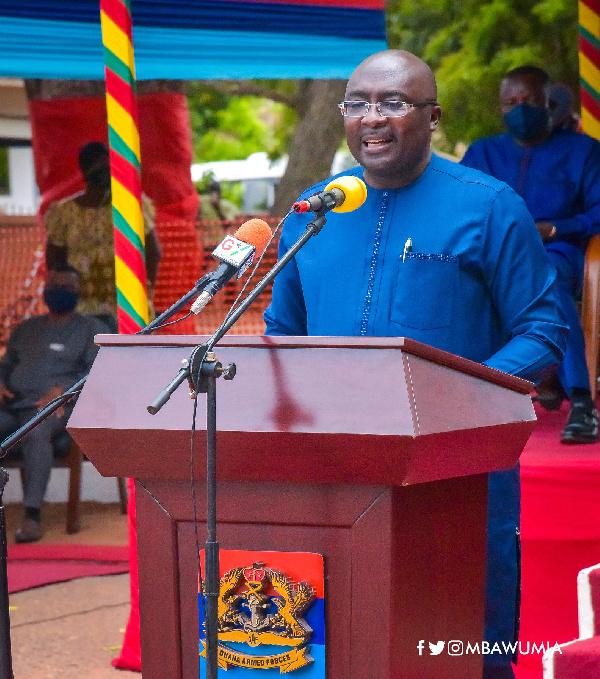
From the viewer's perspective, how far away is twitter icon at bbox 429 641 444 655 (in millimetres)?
2055

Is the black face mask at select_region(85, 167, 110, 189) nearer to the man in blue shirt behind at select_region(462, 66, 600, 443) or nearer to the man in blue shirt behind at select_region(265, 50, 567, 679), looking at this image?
the man in blue shirt behind at select_region(462, 66, 600, 443)

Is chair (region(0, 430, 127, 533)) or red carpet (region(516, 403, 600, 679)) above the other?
red carpet (region(516, 403, 600, 679))

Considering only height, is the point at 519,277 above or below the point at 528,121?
below

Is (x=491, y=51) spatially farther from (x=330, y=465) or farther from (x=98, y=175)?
(x=330, y=465)

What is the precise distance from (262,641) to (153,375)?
550mm

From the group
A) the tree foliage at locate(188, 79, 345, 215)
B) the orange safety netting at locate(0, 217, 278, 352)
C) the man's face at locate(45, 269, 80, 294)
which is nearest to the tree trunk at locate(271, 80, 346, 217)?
the tree foliage at locate(188, 79, 345, 215)

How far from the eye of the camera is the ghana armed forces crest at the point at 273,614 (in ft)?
6.34

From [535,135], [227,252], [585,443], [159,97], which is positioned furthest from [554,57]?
[227,252]

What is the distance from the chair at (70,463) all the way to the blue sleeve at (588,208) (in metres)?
3.25

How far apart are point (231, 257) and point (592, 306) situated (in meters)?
3.16

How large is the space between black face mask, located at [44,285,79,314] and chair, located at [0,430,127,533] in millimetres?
782

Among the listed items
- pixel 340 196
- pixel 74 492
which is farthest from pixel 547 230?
pixel 74 492

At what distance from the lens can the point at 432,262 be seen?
2.47m

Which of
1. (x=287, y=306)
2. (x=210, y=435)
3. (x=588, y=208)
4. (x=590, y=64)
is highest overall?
(x=590, y=64)
